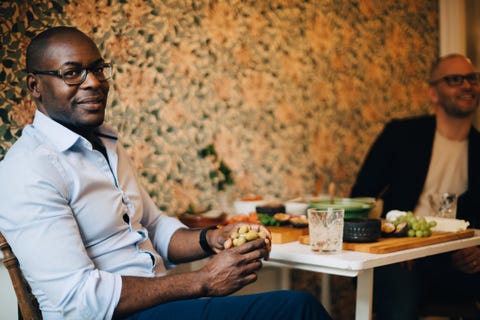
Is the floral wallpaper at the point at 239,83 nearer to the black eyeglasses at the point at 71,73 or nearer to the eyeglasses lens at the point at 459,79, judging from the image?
the black eyeglasses at the point at 71,73

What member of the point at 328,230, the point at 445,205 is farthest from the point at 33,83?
the point at 445,205

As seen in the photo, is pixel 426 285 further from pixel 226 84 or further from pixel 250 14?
pixel 250 14

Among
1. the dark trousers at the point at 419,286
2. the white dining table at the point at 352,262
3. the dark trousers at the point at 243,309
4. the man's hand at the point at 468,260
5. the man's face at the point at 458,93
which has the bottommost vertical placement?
the dark trousers at the point at 419,286

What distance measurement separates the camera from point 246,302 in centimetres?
162

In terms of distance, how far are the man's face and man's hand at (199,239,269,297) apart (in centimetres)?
177

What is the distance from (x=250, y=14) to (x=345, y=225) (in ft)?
4.86

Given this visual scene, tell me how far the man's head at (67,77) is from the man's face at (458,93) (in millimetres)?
1955

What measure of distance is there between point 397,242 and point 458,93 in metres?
1.34

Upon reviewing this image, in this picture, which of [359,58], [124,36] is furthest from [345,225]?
[359,58]

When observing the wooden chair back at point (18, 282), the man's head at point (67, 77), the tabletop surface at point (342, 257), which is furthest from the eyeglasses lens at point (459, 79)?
the wooden chair back at point (18, 282)

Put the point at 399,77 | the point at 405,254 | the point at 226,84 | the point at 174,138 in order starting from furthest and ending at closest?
the point at 399,77
the point at 226,84
the point at 174,138
the point at 405,254

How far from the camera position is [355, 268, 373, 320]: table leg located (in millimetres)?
1846

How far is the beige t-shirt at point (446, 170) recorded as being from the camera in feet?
9.79

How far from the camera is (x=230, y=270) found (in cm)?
164
